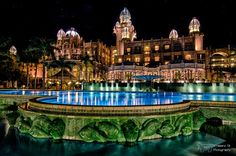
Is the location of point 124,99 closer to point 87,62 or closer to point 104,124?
point 104,124

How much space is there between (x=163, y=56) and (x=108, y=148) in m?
53.8

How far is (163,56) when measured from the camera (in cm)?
6203

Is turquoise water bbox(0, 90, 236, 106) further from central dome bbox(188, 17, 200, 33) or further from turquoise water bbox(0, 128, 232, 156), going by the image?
central dome bbox(188, 17, 200, 33)

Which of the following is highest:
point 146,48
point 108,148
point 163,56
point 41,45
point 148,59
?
point 146,48

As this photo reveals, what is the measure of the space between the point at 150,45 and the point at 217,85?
36278mm

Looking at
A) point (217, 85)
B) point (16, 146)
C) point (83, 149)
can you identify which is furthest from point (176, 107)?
point (217, 85)

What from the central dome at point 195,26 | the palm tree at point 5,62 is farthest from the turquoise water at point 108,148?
the central dome at point 195,26

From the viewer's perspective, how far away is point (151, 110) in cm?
1252

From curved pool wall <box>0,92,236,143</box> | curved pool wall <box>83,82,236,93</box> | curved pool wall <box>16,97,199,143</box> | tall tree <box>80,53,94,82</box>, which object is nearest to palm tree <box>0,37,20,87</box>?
curved pool wall <box>83,82,236,93</box>

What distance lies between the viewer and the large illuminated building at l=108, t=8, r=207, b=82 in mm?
44547

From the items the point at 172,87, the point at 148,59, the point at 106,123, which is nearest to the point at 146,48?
the point at 148,59

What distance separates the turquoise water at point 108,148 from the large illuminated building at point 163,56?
28.2m

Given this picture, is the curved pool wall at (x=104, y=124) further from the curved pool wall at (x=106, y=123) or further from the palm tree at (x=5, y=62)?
the palm tree at (x=5, y=62)

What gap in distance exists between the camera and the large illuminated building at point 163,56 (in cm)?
4455
